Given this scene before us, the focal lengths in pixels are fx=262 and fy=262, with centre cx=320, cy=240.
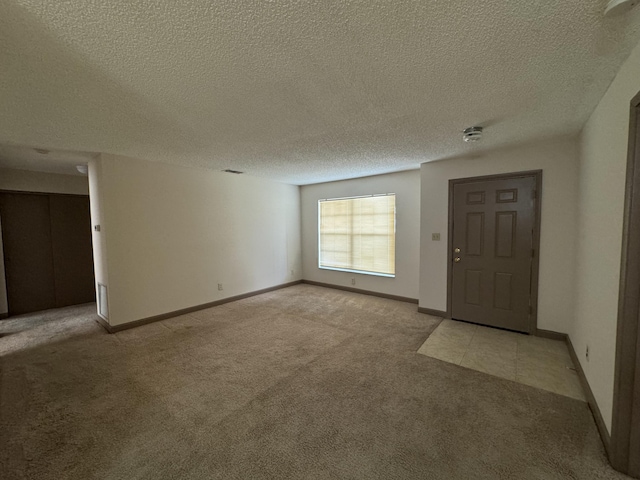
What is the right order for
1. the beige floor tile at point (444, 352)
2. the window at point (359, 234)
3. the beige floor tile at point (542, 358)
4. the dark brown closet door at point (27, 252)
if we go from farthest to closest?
1. the window at point (359, 234)
2. the dark brown closet door at point (27, 252)
3. the beige floor tile at point (444, 352)
4. the beige floor tile at point (542, 358)

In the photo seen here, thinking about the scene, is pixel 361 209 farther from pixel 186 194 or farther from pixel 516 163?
pixel 186 194

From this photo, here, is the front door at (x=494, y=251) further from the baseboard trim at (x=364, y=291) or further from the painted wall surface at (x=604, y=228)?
the baseboard trim at (x=364, y=291)

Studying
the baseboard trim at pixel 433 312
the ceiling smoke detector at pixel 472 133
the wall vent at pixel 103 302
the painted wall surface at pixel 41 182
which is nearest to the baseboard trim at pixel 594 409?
the baseboard trim at pixel 433 312

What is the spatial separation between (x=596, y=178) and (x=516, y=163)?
136cm

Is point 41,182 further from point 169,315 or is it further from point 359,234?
point 359,234

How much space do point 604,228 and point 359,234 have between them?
12.6 feet

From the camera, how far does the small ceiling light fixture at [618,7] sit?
1.15 meters

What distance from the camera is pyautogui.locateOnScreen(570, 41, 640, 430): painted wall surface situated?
5.51ft

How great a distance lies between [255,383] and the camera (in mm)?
2469

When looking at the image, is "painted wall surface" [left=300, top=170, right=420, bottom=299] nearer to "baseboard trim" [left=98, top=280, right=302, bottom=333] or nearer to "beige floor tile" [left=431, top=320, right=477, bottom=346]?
"beige floor tile" [left=431, top=320, right=477, bottom=346]

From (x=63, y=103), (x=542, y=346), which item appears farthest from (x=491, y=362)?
(x=63, y=103)

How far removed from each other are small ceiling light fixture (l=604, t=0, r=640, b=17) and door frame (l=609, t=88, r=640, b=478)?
1.74ft

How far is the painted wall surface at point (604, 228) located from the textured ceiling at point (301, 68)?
196mm

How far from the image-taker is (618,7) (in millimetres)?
1182
